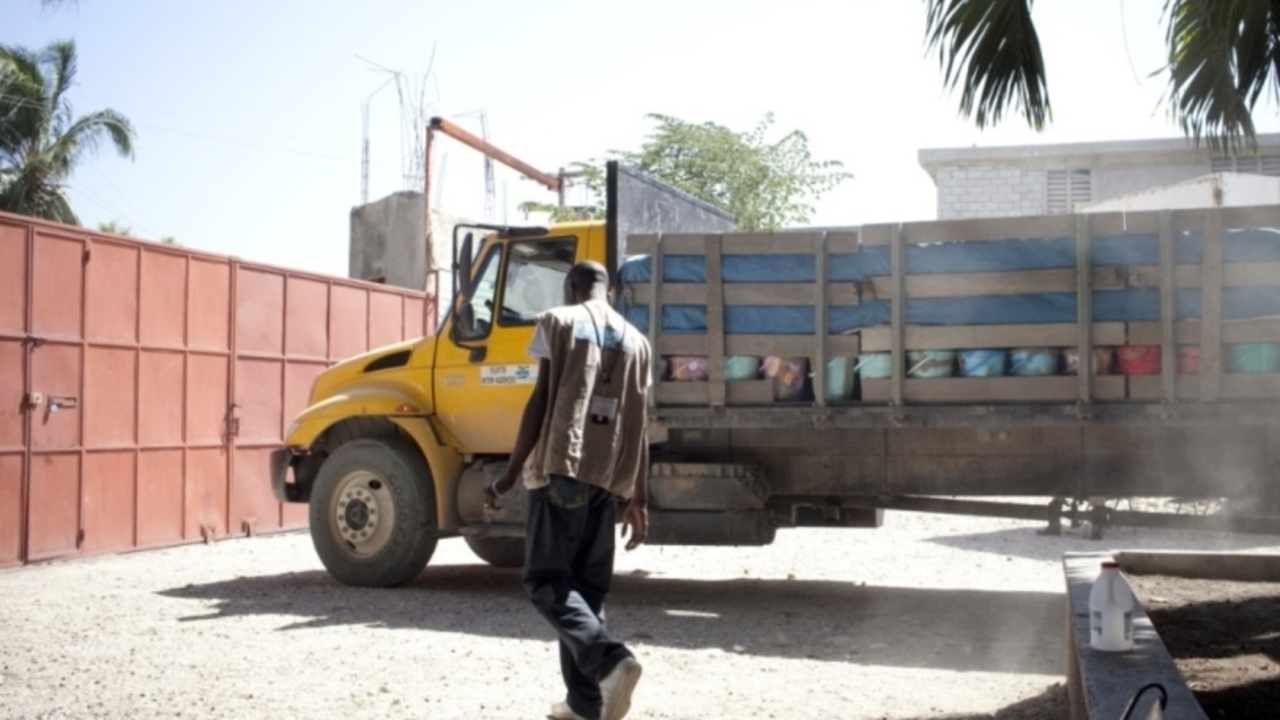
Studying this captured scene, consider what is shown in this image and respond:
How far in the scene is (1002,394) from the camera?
8.63 m

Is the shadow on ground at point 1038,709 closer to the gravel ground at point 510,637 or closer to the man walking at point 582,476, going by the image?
the gravel ground at point 510,637

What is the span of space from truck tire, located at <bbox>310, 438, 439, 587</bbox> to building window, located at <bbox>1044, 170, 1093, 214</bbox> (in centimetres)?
1866

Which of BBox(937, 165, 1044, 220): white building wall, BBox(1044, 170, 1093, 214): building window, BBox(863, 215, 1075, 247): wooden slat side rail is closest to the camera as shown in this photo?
BBox(863, 215, 1075, 247): wooden slat side rail

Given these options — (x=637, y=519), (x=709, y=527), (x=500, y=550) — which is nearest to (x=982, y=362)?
(x=709, y=527)

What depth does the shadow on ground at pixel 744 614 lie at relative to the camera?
7922 mm

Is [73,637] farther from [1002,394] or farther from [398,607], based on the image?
[1002,394]

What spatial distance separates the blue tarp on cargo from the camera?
813 cm

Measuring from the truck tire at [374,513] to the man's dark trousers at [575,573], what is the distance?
477 cm

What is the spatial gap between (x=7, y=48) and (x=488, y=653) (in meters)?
34.0

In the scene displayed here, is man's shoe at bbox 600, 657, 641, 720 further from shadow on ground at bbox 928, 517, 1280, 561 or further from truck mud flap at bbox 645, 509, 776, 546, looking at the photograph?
shadow on ground at bbox 928, 517, 1280, 561

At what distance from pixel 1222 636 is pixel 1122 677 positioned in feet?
6.67

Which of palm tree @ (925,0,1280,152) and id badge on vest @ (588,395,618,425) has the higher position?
palm tree @ (925,0,1280,152)

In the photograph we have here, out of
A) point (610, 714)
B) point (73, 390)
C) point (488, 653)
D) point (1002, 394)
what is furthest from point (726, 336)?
point (73, 390)

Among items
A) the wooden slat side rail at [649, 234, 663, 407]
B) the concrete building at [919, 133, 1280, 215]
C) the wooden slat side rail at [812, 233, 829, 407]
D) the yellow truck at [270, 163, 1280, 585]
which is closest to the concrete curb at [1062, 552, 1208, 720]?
the yellow truck at [270, 163, 1280, 585]
